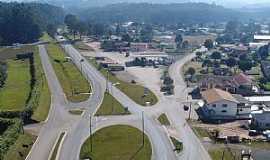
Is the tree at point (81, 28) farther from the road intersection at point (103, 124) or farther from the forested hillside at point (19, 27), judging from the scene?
the road intersection at point (103, 124)

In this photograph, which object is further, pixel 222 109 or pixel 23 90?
pixel 23 90

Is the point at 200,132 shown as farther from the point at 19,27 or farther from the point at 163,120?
the point at 19,27

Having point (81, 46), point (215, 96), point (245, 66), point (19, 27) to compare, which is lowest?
point (81, 46)

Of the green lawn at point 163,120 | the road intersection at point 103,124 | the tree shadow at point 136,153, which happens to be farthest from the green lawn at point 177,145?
the green lawn at point 163,120

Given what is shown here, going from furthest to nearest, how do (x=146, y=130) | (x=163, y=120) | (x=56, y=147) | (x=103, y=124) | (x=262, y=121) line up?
(x=163, y=120) → (x=262, y=121) → (x=103, y=124) → (x=146, y=130) → (x=56, y=147)

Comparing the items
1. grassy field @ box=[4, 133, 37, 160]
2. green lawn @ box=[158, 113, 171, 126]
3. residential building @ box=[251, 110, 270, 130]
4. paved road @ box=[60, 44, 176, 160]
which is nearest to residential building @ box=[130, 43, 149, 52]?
paved road @ box=[60, 44, 176, 160]

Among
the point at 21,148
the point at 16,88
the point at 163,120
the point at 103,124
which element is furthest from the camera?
the point at 16,88

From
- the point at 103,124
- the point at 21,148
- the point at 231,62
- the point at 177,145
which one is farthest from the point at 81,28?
the point at 177,145

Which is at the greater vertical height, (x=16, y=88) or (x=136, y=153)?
(x=16, y=88)

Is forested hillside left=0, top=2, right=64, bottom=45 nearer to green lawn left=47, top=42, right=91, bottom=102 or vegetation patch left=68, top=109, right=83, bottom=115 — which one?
green lawn left=47, top=42, right=91, bottom=102
